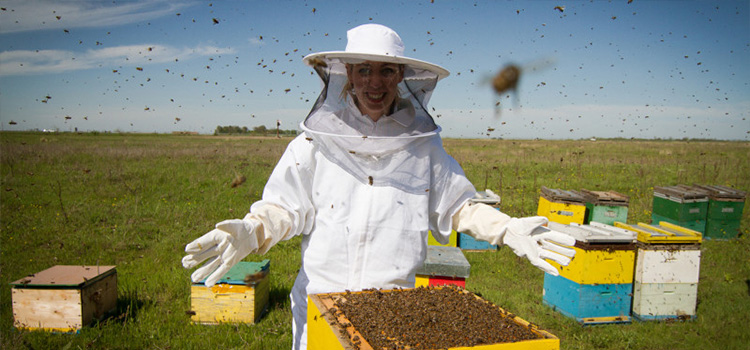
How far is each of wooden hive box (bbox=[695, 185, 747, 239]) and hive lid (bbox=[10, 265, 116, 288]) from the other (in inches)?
378

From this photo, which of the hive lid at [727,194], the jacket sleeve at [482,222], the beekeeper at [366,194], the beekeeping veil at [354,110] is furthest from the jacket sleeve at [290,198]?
the hive lid at [727,194]

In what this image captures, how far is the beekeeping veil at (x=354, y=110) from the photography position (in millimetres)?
1983

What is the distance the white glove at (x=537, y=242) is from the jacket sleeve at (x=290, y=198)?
100 cm

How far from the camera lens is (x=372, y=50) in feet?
6.44

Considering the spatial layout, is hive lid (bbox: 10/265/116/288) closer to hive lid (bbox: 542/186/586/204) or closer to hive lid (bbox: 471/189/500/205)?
hive lid (bbox: 471/189/500/205)

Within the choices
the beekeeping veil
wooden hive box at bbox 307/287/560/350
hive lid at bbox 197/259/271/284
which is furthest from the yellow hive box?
hive lid at bbox 197/259/271/284

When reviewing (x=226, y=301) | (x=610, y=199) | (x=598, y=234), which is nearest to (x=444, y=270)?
(x=598, y=234)

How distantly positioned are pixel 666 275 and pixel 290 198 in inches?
175

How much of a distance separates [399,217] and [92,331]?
3.52 meters

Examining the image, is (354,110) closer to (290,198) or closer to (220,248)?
(290,198)

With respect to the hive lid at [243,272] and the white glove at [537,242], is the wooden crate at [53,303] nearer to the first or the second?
the hive lid at [243,272]

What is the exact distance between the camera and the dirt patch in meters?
1.36

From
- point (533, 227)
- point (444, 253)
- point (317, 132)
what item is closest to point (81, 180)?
point (444, 253)

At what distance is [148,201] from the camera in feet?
30.3
